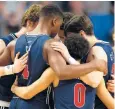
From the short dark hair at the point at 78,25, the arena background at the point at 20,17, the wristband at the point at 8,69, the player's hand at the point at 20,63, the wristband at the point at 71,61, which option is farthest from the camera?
the arena background at the point at 20,17

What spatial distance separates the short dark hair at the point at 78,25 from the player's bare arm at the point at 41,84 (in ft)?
2.54

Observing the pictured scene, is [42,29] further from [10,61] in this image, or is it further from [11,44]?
[10,61]

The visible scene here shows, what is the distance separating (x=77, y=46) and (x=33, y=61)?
1.39 ft

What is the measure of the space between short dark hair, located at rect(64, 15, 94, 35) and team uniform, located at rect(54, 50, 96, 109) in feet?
2.45

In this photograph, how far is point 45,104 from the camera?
4.47m

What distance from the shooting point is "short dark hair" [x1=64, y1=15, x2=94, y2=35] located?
192 inches

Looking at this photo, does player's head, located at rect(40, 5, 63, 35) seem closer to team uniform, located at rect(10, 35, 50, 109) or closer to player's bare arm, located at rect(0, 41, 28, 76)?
team uniform, located at rect(10, 35, 50, 109)

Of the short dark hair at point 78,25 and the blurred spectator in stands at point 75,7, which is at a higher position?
the short dark hair at point 78,25

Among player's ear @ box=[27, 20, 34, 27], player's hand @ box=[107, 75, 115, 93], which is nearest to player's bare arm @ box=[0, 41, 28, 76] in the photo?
player's ear @ box=[27, 20, 34, 27]

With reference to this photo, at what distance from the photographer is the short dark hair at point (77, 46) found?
14.0ft

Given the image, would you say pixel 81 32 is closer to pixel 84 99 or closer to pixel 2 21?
pixel 84 99

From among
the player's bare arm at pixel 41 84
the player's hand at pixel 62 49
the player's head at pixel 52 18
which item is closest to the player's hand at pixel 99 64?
the player's hand at pixel 62 49

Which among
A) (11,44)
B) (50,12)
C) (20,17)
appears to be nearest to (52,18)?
(50,12)

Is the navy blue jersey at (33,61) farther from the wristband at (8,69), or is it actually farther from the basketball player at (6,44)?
the basketball player at (6,44)
